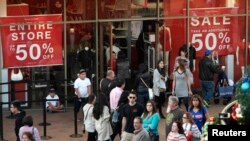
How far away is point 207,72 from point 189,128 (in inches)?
257

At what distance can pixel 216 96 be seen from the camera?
56.9 ft

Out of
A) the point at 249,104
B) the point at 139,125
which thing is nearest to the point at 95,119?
the point at 139,125

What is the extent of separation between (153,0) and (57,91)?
396 centimetres

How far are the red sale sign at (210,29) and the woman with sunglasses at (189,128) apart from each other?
823 cm

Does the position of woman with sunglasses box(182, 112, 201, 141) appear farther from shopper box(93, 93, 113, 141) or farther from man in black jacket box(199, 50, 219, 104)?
man in black jacket box(199, 50, 219, 104)

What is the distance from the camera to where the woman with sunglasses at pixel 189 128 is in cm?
1023

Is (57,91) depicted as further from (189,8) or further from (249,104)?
(249,104)

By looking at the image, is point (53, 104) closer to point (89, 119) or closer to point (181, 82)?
point (181, 82)

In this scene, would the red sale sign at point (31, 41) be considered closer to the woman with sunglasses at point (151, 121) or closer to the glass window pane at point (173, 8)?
the glass window pane at point (173, 8)

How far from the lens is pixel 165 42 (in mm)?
18250

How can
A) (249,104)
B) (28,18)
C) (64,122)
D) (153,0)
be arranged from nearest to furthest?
1. (249,104)
2. (64,122)
3. (28,18)
4. (153,0)

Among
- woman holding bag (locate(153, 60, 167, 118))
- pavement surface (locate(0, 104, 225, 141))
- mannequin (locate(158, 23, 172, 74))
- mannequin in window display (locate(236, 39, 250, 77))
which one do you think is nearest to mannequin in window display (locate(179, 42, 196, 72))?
mannequin (locate(158, 23, 172, 74))

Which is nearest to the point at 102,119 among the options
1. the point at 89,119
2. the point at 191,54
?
the point at 89,119

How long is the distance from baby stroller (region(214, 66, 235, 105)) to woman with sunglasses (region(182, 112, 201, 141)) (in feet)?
22.5
